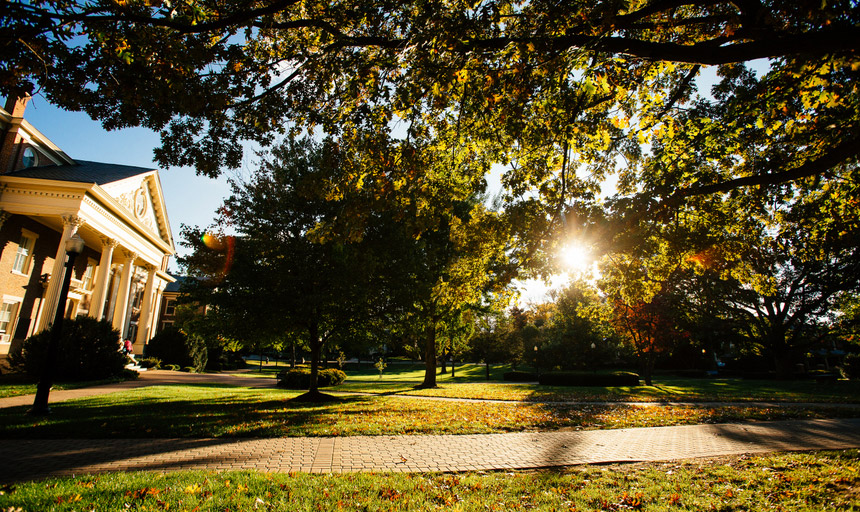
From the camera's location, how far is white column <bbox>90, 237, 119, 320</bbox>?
25.6 meters

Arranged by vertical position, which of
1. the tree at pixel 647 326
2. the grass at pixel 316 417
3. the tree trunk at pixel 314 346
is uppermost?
the tree at pixel 647 326

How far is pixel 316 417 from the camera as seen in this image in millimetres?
10414

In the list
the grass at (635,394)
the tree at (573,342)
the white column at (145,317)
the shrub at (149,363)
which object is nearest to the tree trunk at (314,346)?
the grass at (635,394)

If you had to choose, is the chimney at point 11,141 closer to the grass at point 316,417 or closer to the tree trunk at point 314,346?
the grass at point 316,417

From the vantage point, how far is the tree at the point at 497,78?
17.2 ft

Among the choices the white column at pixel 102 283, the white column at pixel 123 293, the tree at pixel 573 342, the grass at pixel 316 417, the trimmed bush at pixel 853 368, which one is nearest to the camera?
the grass at pixel 316 417

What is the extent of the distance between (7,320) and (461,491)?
3032 cm

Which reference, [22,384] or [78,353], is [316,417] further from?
[78,353]

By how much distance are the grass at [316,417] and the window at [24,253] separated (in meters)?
16.4

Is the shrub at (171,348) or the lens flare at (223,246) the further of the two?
the shrub at (171,348)

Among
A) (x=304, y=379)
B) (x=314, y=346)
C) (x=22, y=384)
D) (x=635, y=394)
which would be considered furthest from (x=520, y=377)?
(x=22, y=384)

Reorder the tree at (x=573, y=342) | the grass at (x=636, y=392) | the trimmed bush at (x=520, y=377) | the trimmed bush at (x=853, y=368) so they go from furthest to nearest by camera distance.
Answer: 1. the tree at (x=573, y=342)
2. the trimmed bush at (x=853, y=368)
3. the trimmed bush at (x=520, y=377)
4. the grass at (x=636, y=392)

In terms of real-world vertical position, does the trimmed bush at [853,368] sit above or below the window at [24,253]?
below

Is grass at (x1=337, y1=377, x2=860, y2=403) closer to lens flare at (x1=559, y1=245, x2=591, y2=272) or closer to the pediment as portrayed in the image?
lens flare at (x1=559, y1=245, x2=591, y2=272)
